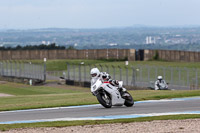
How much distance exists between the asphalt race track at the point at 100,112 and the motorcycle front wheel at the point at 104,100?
19 centimetres

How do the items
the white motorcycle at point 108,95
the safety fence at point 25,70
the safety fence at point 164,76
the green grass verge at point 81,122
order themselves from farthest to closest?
1. the safety fence at point 25,70
2. the safety fence at point 164,76
3. the white motorcycle at point 108,95
4. the green grass verge at point 81,122

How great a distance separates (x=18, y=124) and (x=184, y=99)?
27.2 feet

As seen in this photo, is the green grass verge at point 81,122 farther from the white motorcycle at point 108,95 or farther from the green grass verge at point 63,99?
the green grass verge at point 63,99

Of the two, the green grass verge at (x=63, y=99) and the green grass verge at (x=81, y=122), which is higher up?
the green grass verge at (x=81, y=122)

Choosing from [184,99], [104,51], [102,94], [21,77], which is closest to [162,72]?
[21,77]

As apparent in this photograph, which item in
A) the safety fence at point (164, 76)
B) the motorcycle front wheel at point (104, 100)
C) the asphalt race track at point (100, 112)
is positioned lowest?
the safety fence at point (164, 76)

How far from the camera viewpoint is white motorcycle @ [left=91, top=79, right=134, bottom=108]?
55.9 ft

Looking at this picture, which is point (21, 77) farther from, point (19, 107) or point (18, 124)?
point (18, 124)

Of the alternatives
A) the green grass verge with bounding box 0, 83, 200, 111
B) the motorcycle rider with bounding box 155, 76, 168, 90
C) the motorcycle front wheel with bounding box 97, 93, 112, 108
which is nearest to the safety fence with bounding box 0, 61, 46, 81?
the motorcycle rider with bounding box 155, 76, 168, 90

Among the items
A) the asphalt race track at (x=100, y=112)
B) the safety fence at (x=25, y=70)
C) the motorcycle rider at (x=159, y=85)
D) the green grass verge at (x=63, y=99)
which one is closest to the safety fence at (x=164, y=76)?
the motorcycle rider at (x=159, y=85)

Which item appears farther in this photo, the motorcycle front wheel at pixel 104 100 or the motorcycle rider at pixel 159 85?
the motorcycle rider at pixel 159 85

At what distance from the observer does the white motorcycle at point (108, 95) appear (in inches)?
671

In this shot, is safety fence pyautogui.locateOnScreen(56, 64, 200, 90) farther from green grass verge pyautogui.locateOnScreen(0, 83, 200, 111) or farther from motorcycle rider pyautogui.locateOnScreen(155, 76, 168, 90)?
green grass verge pyautogui.locateOnScreen(0, 83, 200, 111)

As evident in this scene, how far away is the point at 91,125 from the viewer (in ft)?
43.4
